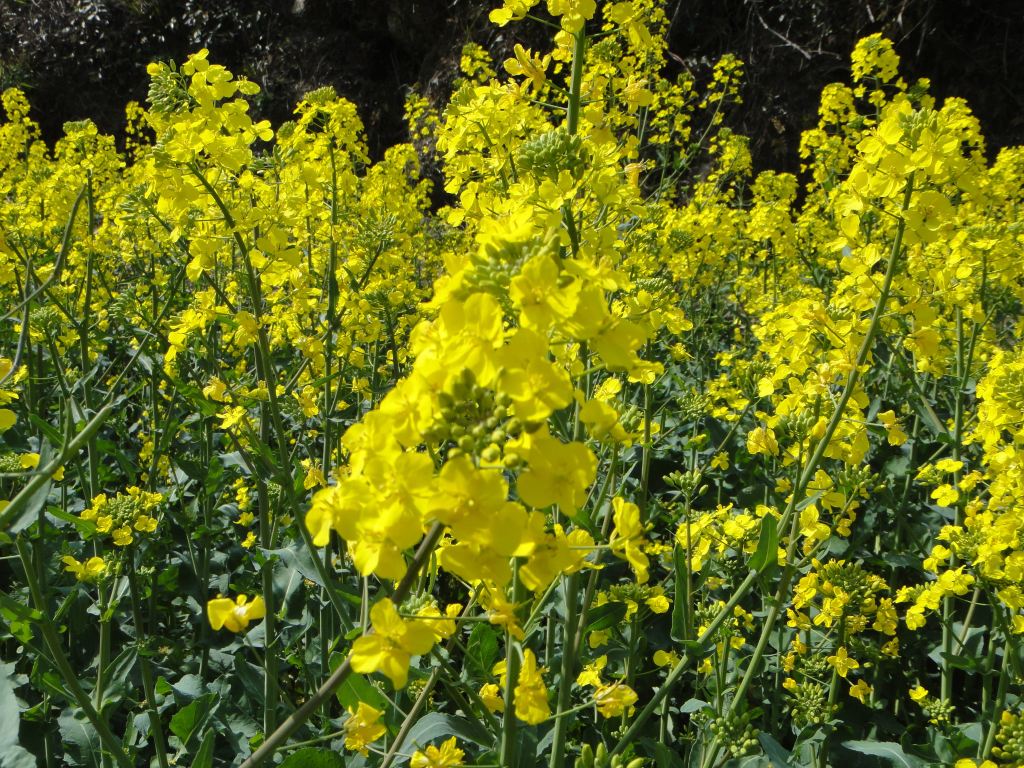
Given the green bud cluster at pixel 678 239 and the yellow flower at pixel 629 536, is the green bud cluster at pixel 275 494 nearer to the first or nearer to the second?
the yellow flower at pixel 629 536

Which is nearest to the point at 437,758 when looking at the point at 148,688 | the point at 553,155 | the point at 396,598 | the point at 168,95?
the point at 396,598

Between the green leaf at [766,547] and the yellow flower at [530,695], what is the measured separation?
0.62 m

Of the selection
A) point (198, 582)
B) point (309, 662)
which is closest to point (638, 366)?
point (309, 662)

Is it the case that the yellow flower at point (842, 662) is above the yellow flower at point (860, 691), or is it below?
above

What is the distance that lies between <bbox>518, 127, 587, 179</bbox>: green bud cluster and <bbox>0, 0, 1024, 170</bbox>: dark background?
32.7 ft

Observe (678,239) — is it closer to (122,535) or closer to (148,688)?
(122,535)

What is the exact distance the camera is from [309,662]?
3.02 metres

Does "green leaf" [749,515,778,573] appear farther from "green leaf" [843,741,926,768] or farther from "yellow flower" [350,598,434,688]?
"green leaf" [843,741,926,768]

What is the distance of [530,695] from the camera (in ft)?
5.12

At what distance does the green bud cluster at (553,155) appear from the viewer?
5.91ft

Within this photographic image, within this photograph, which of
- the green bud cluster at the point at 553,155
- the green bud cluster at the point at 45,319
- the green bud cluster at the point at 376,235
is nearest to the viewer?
the green bud cluster at the point at 553,155

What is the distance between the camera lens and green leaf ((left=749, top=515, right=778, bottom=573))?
1838 mm

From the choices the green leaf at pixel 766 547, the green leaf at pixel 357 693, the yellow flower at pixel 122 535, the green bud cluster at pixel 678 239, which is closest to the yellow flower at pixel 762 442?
the green leaf at pixel 766 547

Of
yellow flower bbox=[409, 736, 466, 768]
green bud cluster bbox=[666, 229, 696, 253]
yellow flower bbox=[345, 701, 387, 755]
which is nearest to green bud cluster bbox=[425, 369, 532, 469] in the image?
yellow flower bbox=[345, 701, 387, 755]
